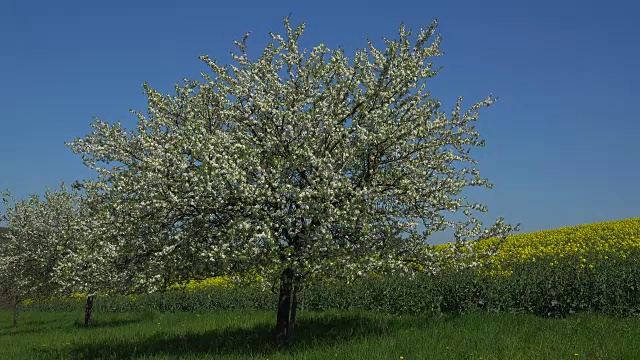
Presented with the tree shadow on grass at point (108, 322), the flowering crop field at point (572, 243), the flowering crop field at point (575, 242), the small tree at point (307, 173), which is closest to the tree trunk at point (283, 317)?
the small tree at point (307, 173)

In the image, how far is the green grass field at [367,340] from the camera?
12.8 m

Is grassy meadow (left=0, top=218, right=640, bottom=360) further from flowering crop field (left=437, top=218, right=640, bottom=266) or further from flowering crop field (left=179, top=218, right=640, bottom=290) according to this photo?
flowering crop field (left=437, top=218, right=640, bottom=266)

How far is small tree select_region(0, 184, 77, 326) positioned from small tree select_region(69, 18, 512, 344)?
16.7 meters

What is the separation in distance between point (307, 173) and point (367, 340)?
4.86 m

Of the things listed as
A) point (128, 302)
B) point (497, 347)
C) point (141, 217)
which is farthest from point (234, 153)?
point (128, 302)

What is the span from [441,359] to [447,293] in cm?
916

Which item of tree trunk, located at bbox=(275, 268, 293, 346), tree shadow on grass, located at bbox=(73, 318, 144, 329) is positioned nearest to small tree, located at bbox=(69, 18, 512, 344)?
tree trunk, located at bbox=(275, 268, 293, 346)

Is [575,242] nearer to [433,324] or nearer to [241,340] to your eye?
[433,324]

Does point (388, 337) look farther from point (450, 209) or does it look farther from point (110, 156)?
point (110, 156)

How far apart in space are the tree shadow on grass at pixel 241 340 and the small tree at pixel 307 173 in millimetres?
1035

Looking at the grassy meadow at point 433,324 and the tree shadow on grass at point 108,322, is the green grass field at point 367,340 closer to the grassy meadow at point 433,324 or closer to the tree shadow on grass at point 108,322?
the grassy meadow at point 433,324

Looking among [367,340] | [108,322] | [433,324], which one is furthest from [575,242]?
[108,322]

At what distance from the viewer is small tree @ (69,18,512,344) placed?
39.9 ft

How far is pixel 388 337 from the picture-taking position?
14.5 m
